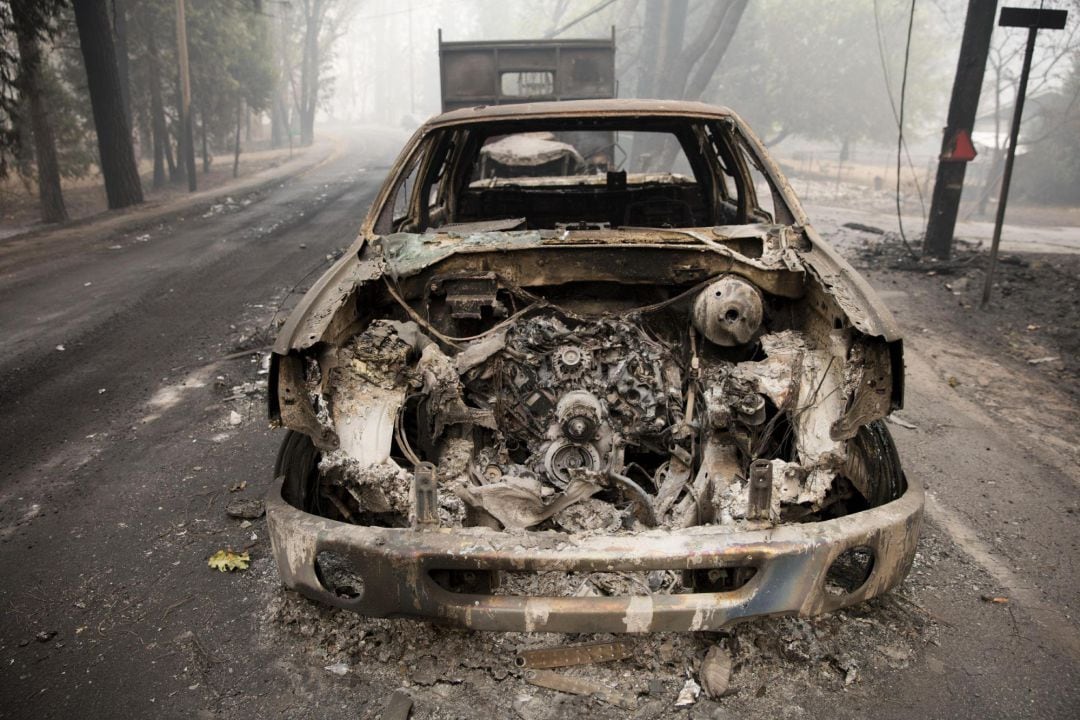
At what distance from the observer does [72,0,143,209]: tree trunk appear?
1164cm

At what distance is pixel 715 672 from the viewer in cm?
220

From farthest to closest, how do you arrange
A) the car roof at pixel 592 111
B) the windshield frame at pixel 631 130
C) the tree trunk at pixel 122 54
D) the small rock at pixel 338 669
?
the tree trunk at pixel 122 54 < the car roof at pixel 592 111 < the windshield frame at pixel 631 130 < the small rock at pixel 338 669

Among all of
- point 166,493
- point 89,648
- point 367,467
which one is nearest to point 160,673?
point 89,648

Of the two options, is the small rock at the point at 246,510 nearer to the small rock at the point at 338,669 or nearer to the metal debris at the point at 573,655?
the small rock at the point at 338,669

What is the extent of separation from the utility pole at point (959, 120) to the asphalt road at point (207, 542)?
3.11 m

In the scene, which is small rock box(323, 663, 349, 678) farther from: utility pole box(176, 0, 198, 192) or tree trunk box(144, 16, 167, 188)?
tree trunk box(144, 16, 167, 188)

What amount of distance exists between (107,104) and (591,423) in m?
13.1

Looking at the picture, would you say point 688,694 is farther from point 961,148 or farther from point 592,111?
point 961,148

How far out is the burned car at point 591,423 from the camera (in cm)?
195

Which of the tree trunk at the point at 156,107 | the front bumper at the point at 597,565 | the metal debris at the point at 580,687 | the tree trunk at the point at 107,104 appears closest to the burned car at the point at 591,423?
the front bumper at the point at 597,565

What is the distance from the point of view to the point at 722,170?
4.00 m

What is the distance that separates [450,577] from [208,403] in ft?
9.75

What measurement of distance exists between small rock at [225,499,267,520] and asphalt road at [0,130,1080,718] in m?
0.05

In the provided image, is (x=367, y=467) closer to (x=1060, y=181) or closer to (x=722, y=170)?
(x=722, y=170)
